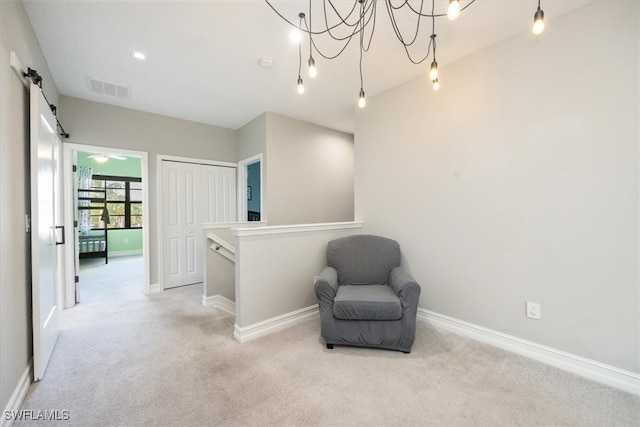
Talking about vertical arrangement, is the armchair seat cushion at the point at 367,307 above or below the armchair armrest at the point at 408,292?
below

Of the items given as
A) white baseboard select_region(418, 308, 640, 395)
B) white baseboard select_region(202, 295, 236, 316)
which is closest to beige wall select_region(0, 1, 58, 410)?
white baseboard select_region(202, 295, 236, 316)

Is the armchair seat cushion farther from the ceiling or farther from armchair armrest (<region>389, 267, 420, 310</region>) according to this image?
the ceiling

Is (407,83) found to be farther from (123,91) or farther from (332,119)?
(123,91)

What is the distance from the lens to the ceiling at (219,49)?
1.83 meters

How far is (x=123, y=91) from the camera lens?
3055 mm

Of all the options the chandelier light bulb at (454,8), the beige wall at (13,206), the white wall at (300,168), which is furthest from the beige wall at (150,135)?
the chandelier light bulb at (454,8)

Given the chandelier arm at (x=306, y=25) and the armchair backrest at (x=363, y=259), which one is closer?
the chandelier arm at (x=306, y=25)

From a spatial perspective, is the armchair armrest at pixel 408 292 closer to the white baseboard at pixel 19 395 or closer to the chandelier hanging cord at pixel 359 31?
the chandelier hanging cord at pixel 359 31

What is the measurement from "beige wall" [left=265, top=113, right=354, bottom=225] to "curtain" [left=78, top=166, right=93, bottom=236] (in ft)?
17.5

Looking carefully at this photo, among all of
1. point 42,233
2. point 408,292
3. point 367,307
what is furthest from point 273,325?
point 42,233

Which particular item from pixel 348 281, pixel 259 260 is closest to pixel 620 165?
pixel 348 281

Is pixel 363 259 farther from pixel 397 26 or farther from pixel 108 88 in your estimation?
pixel 108 88

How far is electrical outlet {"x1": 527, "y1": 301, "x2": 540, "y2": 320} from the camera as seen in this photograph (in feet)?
6.58

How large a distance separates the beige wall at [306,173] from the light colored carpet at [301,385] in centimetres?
196
